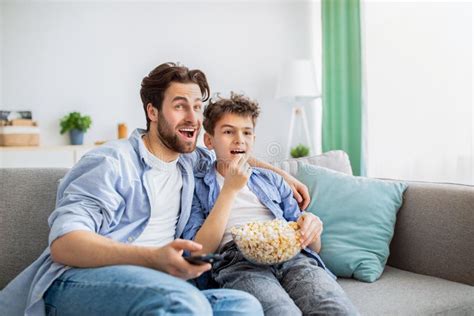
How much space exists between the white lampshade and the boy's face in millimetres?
2502

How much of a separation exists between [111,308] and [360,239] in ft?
3.29

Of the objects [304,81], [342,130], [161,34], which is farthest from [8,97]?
[342,130]

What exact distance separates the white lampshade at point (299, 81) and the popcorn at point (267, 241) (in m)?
2.84

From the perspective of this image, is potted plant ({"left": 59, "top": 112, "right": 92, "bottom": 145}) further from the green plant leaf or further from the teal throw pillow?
the teal throw pillow

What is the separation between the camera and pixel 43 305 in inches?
54.7

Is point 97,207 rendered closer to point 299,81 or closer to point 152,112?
point 152,112

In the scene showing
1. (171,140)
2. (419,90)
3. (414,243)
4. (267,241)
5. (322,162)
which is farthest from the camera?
(419,90)

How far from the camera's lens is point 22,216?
1.78 meters

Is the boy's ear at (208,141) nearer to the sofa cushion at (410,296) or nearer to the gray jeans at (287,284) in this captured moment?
the gray jeans at (287,284)

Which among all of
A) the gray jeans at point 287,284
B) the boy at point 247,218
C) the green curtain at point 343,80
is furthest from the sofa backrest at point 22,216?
the green curtain at point 343,80

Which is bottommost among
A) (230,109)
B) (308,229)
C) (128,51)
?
(308,229)

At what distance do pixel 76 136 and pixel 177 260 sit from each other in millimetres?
3496

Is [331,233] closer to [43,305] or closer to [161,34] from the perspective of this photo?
[43,305]

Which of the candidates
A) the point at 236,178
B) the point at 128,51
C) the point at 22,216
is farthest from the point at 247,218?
the point at 128,51
